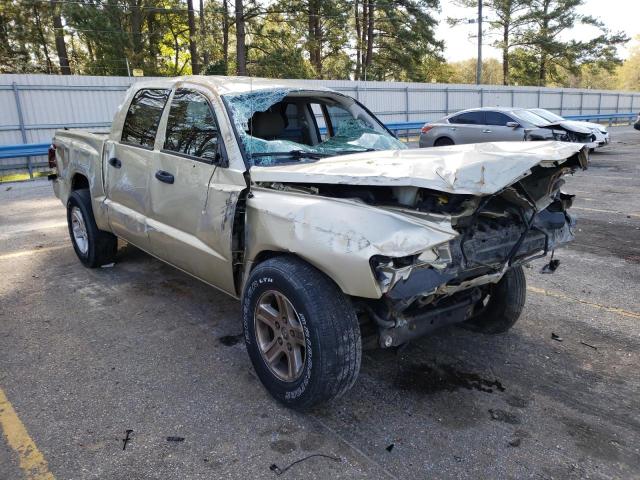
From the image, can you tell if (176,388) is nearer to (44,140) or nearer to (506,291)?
(506,291)

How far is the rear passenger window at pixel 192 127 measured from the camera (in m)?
3.67

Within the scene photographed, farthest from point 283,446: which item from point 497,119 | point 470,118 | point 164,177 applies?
point 470,118

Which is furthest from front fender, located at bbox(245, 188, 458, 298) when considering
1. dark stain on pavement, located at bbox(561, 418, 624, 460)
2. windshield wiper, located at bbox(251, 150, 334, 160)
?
dark stain on pavement, located at bbox(561, 418, 624, 460)

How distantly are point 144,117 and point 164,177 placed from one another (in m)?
0.92

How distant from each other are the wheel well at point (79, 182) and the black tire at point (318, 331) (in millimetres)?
3657

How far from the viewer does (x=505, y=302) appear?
153 inches

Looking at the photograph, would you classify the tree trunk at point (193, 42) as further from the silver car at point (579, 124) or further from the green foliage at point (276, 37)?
the silver car at point (579, 124)

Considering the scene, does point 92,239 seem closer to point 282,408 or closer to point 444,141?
point 282,408

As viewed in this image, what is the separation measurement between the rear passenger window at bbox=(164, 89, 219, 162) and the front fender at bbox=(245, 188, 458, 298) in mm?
909

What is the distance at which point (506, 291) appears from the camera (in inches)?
153

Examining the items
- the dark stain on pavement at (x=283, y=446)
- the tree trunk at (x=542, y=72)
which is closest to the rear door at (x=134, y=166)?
the dark stain on pavement at (x=283, y=446)

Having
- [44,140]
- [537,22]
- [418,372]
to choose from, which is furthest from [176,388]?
[537,22]

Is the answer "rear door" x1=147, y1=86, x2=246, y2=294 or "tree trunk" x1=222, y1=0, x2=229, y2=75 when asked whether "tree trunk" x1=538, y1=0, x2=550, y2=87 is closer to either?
"tree trunk" x1=222, y1=0, x2=229, y2=75

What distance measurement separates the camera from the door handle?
389 centimetres
